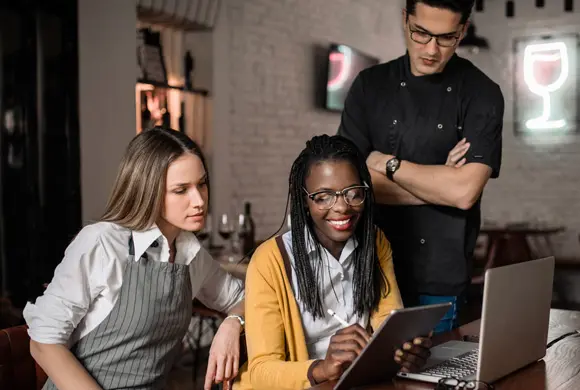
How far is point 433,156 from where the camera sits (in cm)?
221

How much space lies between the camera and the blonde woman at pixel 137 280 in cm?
160

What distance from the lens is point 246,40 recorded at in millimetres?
5410

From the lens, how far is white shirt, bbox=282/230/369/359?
174 centimetres

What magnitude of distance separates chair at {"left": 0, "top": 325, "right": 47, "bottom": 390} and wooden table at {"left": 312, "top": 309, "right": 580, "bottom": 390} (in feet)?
2.08

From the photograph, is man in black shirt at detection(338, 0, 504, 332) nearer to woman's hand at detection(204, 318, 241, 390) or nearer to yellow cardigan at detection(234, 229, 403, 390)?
yellow cardigan at detection(234, 229, 403, 390)

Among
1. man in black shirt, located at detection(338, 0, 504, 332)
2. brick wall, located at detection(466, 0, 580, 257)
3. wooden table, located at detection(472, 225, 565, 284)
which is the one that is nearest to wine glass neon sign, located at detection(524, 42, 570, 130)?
brick wall, located at detection(466, 0, 580, 257)

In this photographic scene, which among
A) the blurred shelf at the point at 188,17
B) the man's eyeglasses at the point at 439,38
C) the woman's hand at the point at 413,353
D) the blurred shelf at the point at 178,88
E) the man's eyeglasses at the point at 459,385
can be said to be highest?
the blurred shelf at the point at 188,17

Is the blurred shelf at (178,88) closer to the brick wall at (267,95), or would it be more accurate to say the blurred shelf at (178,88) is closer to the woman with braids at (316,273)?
the brick wall at (267,95)

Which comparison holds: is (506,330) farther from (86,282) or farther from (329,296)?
(86,282)

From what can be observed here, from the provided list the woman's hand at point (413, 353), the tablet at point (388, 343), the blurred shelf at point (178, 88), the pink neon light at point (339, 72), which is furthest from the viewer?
the pink neon light at point (339, 72)

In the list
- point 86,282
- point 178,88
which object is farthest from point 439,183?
point 178,88

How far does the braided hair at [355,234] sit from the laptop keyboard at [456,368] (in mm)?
238

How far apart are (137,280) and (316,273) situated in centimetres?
40

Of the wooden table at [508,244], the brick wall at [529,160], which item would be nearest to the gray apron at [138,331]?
the wooden table at [508,244]
